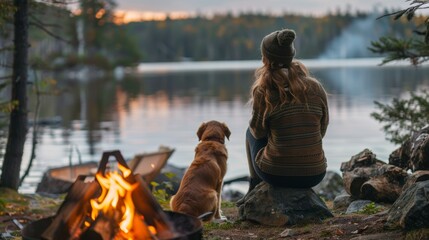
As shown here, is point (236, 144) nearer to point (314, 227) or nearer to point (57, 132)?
point (57, 132)

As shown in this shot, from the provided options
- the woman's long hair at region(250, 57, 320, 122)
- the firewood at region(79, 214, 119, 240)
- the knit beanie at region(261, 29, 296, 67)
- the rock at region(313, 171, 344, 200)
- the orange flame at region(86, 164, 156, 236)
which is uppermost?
the knit beanie at region(261, 29, 296, 67)

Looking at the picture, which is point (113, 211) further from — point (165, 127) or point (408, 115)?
point (165, 127)

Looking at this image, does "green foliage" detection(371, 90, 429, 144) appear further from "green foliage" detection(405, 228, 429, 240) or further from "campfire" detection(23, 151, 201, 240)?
"campfire" detection(23, 151, 201, 240)

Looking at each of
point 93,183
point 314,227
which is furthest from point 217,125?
point 93,183

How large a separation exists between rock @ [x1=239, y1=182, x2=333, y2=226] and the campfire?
1.74 metres

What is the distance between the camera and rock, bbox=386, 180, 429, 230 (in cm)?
584

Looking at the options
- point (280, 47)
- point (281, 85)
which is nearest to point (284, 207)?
point (281, 85)

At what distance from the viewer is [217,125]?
344 inches

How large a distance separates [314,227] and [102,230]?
238cm

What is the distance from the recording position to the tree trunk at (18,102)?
43.1ft

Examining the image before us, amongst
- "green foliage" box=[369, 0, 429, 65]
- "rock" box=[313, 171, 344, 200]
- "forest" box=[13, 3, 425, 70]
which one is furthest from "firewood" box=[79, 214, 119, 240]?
"forest" box=[13, 3, 425, 70]

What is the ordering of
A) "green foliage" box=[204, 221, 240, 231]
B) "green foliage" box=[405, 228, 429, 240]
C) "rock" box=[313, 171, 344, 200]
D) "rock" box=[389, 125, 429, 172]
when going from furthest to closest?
"rock" box=[313, 171, 344, 200]
"rock" box=[389, 125, 429, 172]
"green foliage" box=[204, 221, 240, 231]
"green foliage" box=[405, 228, 429, 240]

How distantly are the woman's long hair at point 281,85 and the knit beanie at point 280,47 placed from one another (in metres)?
0.07

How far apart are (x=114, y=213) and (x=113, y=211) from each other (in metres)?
0.02
